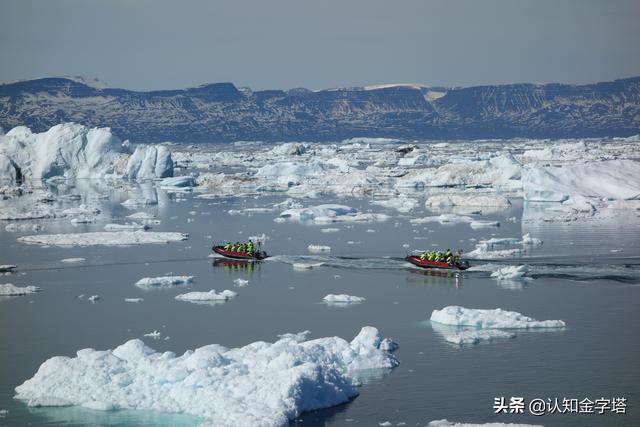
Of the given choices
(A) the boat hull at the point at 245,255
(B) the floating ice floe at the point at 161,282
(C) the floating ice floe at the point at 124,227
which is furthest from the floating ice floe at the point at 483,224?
(B) the floating ice floe at the point at 161,282

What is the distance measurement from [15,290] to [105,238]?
40.5 ft

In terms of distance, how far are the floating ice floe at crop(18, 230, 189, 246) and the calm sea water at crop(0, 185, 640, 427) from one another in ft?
3.53

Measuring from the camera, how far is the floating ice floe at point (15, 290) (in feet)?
104

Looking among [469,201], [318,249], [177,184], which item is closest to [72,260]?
[318,249]

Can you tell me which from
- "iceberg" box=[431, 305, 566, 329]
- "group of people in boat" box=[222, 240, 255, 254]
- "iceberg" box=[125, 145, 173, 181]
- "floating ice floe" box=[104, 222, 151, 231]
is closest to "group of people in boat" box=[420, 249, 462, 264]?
"group of people in boat" box=[222, 240, 255, 254]

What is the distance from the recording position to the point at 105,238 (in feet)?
145

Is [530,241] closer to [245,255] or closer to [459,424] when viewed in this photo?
[245,255]

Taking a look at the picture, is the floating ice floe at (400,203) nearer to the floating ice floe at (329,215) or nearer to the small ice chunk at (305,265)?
the floating ice floe at (329,215)

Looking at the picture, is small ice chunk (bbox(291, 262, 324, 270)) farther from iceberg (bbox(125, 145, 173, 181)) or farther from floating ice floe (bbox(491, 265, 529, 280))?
iceberg (bbox(125, 145, 173, 181))

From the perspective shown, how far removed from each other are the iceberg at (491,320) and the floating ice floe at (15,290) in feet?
48.3

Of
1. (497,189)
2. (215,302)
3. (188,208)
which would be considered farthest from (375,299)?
(497,189)

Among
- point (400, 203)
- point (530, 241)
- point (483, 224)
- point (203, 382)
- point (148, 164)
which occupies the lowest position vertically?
point (203, 382)

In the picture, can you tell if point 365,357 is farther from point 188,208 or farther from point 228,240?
point 188,208

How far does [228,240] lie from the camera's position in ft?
146
